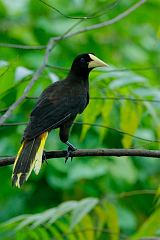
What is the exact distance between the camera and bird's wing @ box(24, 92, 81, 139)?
330 centimetres

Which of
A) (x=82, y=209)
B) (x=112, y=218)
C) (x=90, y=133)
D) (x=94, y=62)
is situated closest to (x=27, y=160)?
(x=82, y=209)

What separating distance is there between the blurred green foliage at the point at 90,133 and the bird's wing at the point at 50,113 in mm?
96

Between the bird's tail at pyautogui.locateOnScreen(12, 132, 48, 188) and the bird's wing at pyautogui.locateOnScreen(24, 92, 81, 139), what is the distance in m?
0.04

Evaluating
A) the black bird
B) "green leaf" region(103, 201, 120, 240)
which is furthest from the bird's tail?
"green leaf" region(103, 201, 120, 240)

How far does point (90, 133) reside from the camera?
5.32 meters

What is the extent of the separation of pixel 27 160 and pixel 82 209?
42 cm

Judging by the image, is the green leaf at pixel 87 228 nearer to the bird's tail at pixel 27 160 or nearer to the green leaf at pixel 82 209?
the green leaf at pixel 82 209

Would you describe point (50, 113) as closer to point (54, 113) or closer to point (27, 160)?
point (54, 113)

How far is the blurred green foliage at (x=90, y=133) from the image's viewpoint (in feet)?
11.2

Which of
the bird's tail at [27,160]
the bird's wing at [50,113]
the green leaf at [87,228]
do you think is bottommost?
the green leaf at [87,228]

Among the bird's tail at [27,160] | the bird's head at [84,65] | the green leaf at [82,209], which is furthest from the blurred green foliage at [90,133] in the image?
the bird's tail at [27,160]

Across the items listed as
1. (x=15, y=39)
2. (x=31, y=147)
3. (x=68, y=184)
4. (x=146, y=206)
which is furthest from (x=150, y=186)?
(x=31, y=147)

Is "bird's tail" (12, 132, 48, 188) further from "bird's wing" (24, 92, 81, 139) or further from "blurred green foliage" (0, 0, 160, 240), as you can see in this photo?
"blurred green foliage" (0, 0, 160, 240)

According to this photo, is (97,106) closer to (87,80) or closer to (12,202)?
(87,80)
